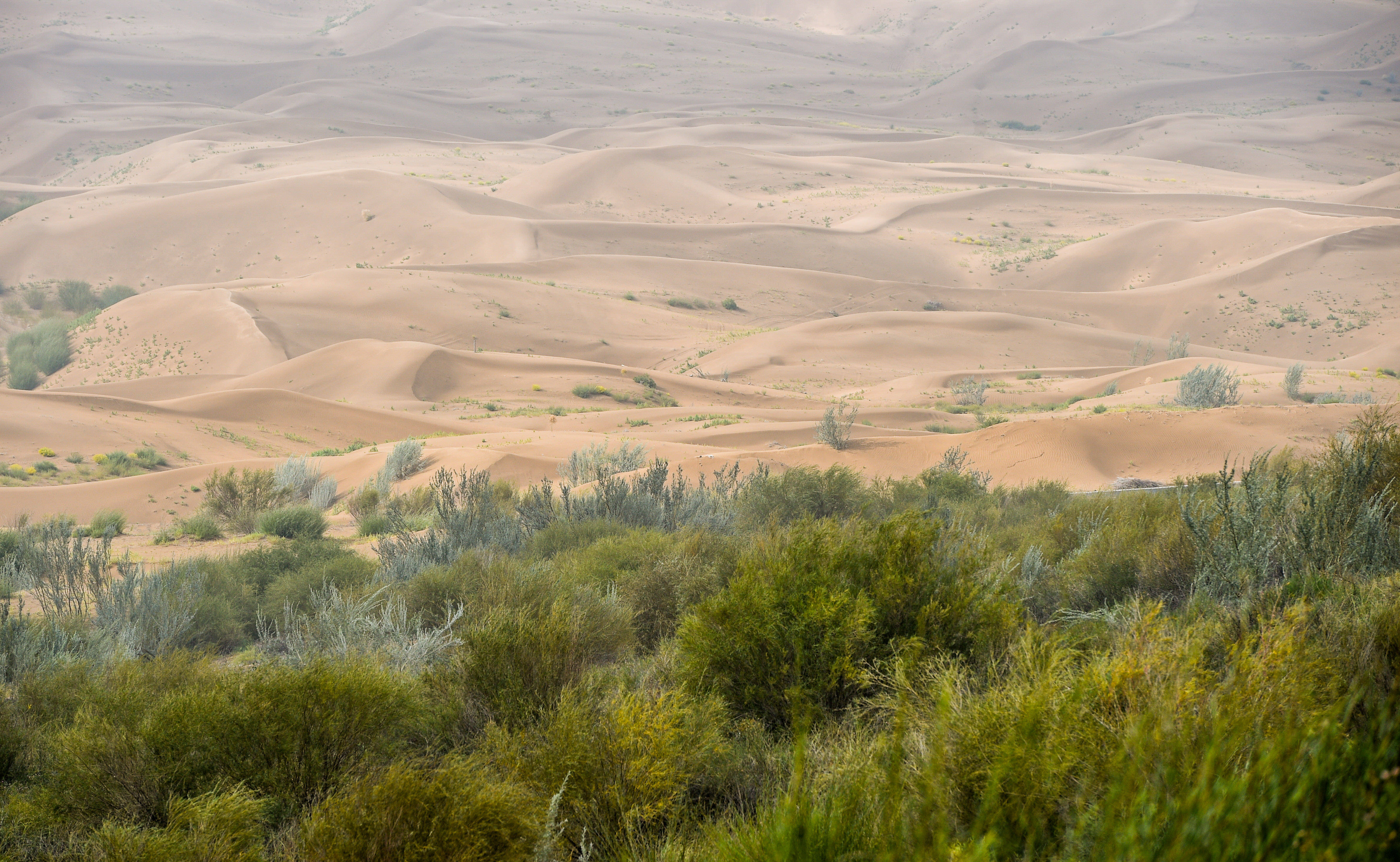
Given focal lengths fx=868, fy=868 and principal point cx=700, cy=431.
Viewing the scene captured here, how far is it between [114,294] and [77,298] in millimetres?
2050

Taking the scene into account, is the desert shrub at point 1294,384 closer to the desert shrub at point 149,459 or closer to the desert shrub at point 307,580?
the desert shrub at point 307,580

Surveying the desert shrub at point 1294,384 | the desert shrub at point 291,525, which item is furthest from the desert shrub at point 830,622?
the desert shrub at point 1294,384

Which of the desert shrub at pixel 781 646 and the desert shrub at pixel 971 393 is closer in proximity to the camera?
the desert shrub at pixel 781 646

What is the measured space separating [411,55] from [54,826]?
13375 centimetres

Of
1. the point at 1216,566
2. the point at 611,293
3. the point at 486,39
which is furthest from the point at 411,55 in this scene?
the point at 1216,566

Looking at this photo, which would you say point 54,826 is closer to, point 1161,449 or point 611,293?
point 1161,449

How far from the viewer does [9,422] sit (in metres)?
21.5

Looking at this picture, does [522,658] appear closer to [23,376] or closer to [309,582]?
[309,582]

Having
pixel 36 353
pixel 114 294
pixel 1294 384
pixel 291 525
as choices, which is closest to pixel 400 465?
pixel 291 525

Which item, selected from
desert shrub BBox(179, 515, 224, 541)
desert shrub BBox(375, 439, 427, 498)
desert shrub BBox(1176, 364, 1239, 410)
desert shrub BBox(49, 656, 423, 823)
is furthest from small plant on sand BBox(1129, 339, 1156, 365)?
desert shrub BBox(49, 656, 423, 823)

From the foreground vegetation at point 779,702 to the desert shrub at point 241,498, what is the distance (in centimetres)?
662

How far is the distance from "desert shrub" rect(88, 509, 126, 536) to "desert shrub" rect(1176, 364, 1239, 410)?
23.0 meters

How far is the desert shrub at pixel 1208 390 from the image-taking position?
74.8ft

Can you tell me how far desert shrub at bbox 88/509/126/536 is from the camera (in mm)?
12945
